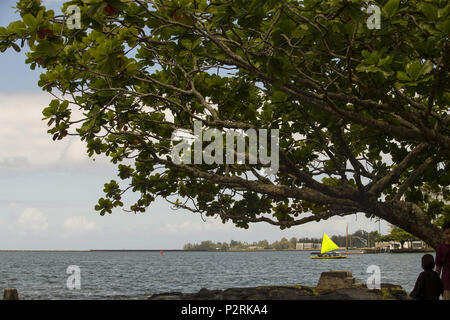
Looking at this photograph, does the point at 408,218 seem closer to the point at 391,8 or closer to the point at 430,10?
the point at 430,10

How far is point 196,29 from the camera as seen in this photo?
705cm

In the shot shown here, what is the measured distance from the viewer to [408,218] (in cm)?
1091

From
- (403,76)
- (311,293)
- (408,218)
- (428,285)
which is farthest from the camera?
(311,293)

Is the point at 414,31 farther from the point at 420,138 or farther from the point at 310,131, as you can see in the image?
the point at 310,131

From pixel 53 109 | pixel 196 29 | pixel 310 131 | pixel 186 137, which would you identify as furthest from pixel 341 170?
pixel 53 109

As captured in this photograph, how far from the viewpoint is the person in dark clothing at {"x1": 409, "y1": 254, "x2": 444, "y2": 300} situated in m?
7.82

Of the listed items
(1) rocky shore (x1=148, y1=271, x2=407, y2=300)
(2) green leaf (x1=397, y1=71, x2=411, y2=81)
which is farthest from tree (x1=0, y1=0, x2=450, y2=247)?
(1) rocky shore (x1=148, y1=271, x2=407, y2=300)

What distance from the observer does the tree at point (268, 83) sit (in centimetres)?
659

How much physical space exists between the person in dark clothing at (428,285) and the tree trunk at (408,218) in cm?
280

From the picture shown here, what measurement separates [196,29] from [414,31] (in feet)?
10.6

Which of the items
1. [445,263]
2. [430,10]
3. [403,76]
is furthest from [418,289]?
[430,10]
